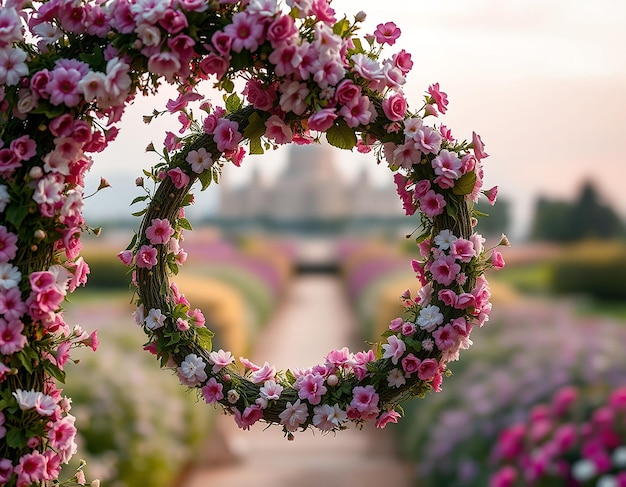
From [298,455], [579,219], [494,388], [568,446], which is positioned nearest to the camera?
[568,446]

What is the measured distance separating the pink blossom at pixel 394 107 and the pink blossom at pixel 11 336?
752 mm

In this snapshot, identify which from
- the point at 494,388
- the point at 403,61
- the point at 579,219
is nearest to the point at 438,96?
the point at 403,61

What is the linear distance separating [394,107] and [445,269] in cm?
31

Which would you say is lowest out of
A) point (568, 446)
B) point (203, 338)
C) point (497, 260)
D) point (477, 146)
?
point (568, 446)

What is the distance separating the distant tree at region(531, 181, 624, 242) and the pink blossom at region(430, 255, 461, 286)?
49.1 feet

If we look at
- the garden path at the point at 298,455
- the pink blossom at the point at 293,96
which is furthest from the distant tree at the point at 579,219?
the pink blossom at the point at 293,96

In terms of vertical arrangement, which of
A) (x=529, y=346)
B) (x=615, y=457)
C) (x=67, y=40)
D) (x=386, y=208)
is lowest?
(x=615, y=457)

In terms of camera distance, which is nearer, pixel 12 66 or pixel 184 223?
pixel 12 66

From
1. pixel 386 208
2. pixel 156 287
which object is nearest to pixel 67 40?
pixel 156 287

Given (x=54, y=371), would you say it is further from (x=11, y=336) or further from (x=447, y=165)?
(x=447, y=165)

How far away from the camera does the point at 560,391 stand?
405 cm

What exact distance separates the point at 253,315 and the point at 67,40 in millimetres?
7626

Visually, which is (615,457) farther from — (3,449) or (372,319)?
(372,319)

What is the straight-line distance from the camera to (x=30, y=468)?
1430 mm
